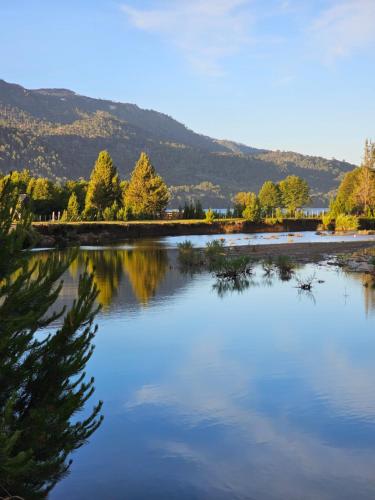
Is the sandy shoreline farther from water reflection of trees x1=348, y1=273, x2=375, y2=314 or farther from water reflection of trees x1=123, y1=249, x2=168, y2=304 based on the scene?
water reflection of trees x1=348, y1=273, x2=375, y2=314

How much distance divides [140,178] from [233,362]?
70481mm

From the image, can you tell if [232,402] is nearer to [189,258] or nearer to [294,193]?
[189,258]

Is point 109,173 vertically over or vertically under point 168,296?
over

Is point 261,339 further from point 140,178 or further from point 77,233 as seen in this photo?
point 140,178

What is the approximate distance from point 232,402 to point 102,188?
2488 inches

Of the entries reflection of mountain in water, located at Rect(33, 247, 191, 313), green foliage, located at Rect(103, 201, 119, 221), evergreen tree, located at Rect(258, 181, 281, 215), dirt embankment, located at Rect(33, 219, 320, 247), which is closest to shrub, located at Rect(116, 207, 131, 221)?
green foliage, located at Rect(103, 201, 119, 221)

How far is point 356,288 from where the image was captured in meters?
24.9

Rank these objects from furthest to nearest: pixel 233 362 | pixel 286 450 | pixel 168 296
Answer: pixel 168 296 → pixel 233 362 → pixel 286 450

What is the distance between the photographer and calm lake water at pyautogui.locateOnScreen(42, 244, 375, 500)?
25.2ft

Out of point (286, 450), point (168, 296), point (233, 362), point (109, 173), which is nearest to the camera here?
point (286, 450)

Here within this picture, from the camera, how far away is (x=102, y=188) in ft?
237

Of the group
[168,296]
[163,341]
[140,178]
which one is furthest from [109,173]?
[163,341]

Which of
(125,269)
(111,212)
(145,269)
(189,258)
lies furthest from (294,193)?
(125,269)

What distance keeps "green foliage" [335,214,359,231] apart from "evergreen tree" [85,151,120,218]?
2630 centimetres
